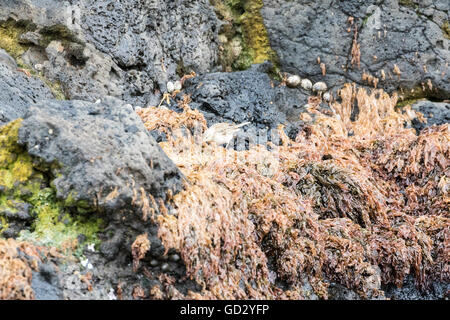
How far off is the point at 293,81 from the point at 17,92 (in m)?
3.16

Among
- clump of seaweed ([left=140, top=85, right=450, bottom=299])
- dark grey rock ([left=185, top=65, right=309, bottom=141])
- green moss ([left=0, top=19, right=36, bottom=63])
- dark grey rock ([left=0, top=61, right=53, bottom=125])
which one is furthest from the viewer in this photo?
dark grey rock ([left=185, top=65, right=309, bottom=141])

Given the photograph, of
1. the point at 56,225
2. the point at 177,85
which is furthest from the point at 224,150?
the point at 56,225

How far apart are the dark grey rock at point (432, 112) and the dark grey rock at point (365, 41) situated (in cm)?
23

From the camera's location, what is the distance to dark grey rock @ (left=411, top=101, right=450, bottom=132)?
19.6 feet

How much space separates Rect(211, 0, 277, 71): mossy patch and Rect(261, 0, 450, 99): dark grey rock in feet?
0.36

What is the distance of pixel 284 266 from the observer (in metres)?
3.71

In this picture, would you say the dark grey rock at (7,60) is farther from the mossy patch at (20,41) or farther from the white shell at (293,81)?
the white shell at (293,81)

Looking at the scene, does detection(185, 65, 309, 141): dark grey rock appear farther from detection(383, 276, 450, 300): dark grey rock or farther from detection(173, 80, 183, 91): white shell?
detection(383, 276, 450, 300): dark grey rock

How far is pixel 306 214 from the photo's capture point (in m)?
4.07

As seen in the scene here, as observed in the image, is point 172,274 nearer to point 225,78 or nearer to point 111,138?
point 111,138

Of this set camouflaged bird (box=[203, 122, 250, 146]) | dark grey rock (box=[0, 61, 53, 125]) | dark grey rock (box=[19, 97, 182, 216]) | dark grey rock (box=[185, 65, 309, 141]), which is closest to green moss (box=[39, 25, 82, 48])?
dark grey rock (box=[0, 61, 53, 125])

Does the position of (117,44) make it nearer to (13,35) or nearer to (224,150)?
(13,35)

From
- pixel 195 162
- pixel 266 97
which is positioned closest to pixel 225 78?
pixel 266 97

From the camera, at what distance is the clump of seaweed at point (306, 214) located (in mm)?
3498
